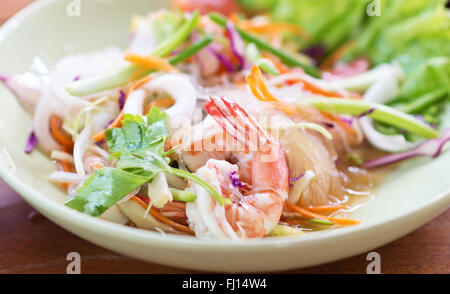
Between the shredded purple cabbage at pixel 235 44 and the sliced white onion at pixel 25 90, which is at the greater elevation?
the shredded purple cabbage at pixel 235 44

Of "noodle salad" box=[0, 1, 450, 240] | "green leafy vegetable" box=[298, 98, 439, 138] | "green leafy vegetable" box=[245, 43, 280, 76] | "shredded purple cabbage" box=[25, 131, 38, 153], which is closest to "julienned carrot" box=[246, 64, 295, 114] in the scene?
"noodle salad" box=[0, 1, 450, 240]

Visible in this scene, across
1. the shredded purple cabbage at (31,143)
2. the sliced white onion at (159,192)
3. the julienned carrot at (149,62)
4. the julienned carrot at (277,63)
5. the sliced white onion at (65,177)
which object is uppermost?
the julienned carrot at (277,63)

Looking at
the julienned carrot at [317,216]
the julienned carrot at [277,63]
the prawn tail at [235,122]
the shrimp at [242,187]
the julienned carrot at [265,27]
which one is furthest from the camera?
the julienned carrot at [265,27]

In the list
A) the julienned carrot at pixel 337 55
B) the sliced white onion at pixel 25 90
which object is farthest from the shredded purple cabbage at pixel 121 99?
the julienned carrot at pixel 337 55

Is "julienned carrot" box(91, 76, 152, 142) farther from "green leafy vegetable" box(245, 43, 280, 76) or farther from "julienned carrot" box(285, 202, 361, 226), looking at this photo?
"julienned carrot" box(285, 202, 361, 226)

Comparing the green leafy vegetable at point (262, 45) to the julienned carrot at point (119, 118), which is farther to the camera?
the green leafy vegetable at point (262, 45)

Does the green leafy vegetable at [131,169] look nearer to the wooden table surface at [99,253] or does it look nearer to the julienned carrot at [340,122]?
the wooden table surface at [99,253]

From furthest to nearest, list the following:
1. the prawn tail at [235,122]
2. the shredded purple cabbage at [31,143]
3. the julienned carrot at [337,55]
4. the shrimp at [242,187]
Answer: the julienned carrot at [337,55] < the shredded purple cabbage at [31,143] < the prawn tail at [235,122] < the shrimp at [242,187]
